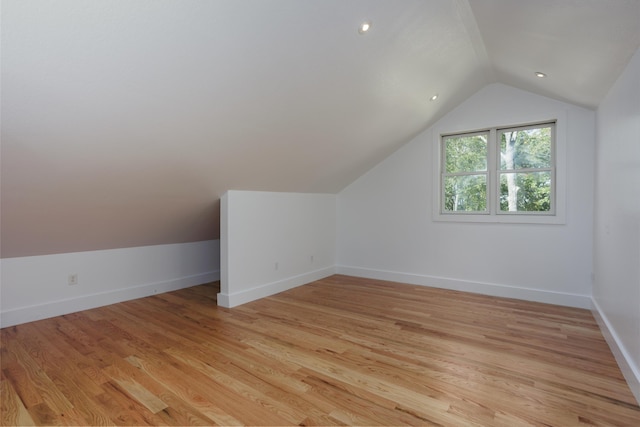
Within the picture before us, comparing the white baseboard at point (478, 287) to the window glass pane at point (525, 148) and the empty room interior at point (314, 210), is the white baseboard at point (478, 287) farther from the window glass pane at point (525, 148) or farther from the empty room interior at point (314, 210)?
the window glass pane at point (525, 148)

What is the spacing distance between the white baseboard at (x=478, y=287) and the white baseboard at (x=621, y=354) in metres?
0.51

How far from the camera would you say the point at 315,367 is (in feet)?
7.62

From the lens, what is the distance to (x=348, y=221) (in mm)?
5445

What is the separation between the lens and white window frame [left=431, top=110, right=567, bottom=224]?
3.75 m

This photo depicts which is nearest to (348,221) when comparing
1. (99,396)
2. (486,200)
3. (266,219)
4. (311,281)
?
(311,281)

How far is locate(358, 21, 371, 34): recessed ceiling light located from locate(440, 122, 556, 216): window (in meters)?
2.72

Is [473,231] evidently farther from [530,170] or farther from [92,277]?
[92,277]

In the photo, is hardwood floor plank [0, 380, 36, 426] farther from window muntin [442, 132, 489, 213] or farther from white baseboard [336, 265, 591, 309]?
window muntin [442, 132, 489, 213]

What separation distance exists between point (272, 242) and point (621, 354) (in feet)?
11.4

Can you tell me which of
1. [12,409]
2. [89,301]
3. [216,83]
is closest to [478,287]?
[216,83]

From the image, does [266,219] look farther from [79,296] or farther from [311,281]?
[79,296]

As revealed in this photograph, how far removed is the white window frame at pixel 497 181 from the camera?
3.75 metres

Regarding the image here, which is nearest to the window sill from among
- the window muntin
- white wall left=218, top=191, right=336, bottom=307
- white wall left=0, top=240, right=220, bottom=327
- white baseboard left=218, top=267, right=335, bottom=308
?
the window muntin

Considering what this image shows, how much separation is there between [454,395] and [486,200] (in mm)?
3022
